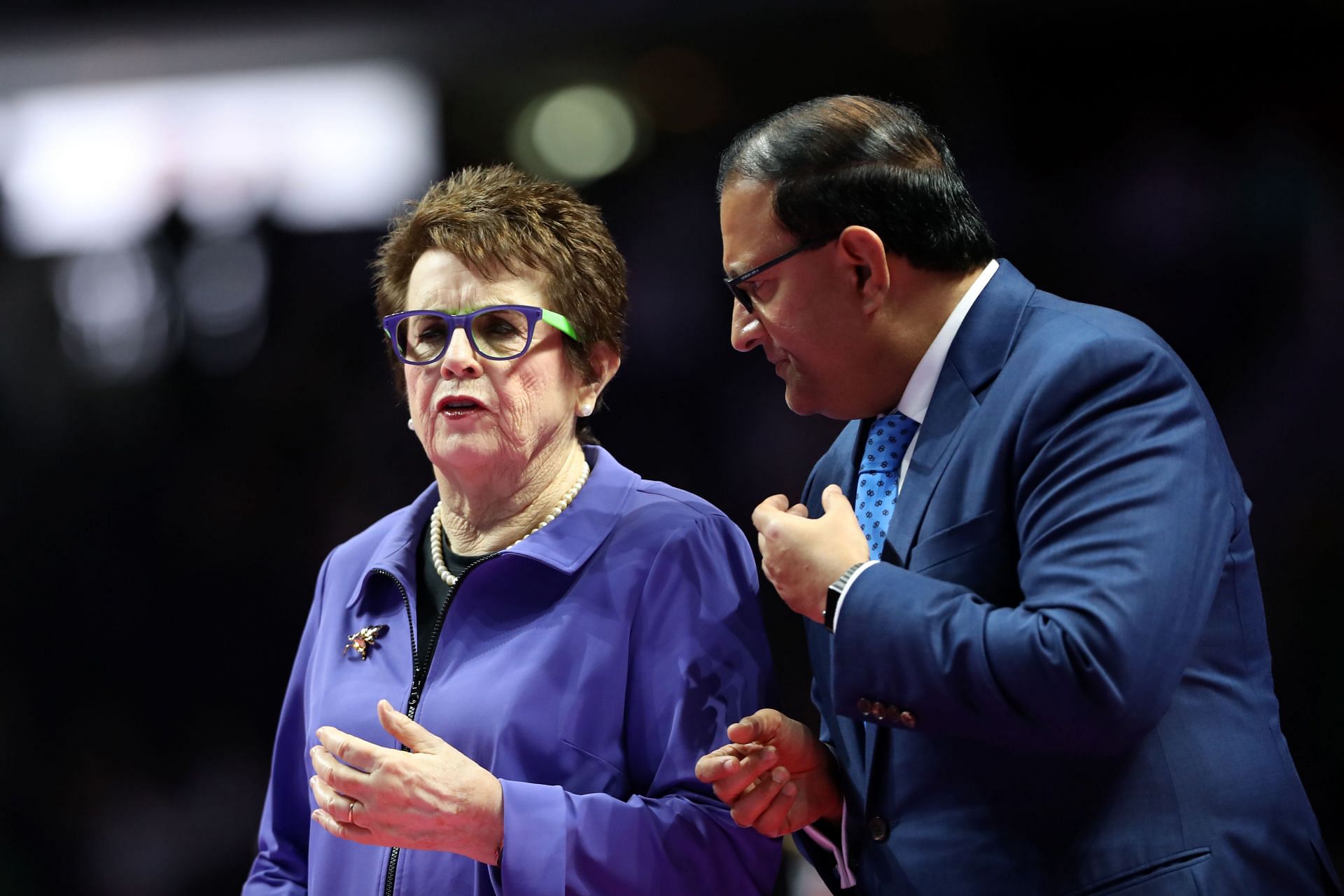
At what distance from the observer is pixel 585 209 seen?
6.98 feet

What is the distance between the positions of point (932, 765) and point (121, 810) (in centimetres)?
301

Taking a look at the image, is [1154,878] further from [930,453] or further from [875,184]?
[875,184]

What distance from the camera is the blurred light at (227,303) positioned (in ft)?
12.3

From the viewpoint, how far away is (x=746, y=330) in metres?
1.79

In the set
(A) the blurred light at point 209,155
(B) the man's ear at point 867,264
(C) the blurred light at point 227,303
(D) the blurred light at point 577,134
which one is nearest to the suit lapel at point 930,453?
(B) the man's ear at point 867,264

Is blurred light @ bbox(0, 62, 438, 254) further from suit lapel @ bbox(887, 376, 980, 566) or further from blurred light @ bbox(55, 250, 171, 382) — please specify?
suit lapel @ bbox(887, 376, 980, 566)

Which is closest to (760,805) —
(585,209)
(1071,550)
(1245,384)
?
(1071,550)

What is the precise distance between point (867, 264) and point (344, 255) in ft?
8.00

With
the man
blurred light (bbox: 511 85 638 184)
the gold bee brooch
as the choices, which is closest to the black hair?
the man

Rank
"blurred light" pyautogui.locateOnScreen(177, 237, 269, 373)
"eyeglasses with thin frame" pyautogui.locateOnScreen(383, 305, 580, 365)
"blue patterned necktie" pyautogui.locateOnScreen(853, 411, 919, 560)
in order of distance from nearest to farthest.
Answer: "blue patterned necktie" pyautogui.locateOnScreen(853, 411, 919, 560) < "eyeglasses with thin frame" pyautogui.locateOnScreen(383, 305, 580, 365) < "blurred light" pyautogui.locateOnScreen(177, 237, 269, 373)

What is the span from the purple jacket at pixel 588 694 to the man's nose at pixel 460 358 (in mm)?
278

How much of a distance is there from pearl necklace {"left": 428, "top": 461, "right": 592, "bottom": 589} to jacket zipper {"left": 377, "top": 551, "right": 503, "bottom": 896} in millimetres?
28

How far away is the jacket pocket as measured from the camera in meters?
1.40

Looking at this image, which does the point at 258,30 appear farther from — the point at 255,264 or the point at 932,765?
the point at 932,765
